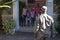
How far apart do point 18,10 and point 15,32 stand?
1.85 meters

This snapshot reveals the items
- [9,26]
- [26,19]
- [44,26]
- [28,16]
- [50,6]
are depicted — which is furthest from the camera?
[26,19]

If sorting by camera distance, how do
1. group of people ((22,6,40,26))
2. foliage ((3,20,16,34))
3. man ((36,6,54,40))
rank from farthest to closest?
group of people ((22,6,40,26)), foliage ((3,20,16,34)), man ((36,6,54,40))

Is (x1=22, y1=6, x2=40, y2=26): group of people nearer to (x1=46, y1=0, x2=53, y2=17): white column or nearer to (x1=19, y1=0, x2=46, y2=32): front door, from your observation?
(x1=19, y1=0, x2=46, y2=32): front door

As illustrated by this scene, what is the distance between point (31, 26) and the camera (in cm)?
1677

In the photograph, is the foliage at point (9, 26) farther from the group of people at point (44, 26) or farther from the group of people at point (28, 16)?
the group of people at point (44, 26)

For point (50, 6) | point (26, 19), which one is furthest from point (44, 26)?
point (26, 19)

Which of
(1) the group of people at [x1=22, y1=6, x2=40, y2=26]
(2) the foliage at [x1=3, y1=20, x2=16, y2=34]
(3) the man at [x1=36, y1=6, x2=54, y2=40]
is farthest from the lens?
(1) the group of people at [x1=22, y1=6, x2=40, y2=26]

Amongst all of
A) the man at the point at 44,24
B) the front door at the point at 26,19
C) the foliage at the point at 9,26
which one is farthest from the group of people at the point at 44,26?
the front door at the point at 26,19

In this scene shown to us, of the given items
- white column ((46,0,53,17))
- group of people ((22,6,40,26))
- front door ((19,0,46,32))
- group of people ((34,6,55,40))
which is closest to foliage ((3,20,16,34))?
front door ((19,0,46,32))

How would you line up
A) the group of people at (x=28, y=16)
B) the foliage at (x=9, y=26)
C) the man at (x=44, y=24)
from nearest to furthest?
the man at (x=44, y=24), the foliage at (x=9, y=26), the group of people at (x=28, y=16)

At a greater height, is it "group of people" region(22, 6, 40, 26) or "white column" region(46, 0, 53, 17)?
"white column" region(46, 0, 53, 17)

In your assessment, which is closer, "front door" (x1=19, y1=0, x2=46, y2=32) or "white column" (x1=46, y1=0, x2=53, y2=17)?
"white column" (x1=46, y1=0, x2=53, y2=17)

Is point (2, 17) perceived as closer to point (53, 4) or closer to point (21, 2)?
point (21, 2)

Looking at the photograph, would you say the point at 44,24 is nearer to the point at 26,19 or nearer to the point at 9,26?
the point at 9,26
